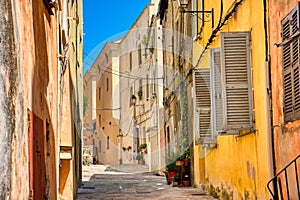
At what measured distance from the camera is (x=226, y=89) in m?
10.2

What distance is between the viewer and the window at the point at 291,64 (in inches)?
287

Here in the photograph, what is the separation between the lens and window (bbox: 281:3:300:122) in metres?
7.28

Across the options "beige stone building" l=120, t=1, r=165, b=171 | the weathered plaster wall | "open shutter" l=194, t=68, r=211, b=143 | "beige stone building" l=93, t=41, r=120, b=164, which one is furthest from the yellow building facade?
"beige stone building" l=93, t=41, r=120, b=164

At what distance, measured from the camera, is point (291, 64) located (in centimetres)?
751

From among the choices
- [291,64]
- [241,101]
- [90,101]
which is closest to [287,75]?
[291,64]

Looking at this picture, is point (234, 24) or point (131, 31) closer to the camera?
point (234, 24)

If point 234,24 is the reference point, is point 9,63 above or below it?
below

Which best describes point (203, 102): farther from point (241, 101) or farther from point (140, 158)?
point (140, 158)

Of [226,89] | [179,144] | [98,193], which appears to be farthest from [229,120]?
[179,144]

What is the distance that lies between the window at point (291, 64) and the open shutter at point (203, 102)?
6.39 meters

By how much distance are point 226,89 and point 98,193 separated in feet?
26.3

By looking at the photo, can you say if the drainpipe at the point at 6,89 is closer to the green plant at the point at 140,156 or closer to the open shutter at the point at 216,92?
the open shutter at the point at 216,92

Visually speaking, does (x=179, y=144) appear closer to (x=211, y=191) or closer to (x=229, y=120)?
(x=211, y=191)

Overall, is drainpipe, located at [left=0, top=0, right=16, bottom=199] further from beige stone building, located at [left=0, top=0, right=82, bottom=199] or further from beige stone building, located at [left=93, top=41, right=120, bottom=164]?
beige stone building, located at [left=93, top=41, right=120, bottom=164]
